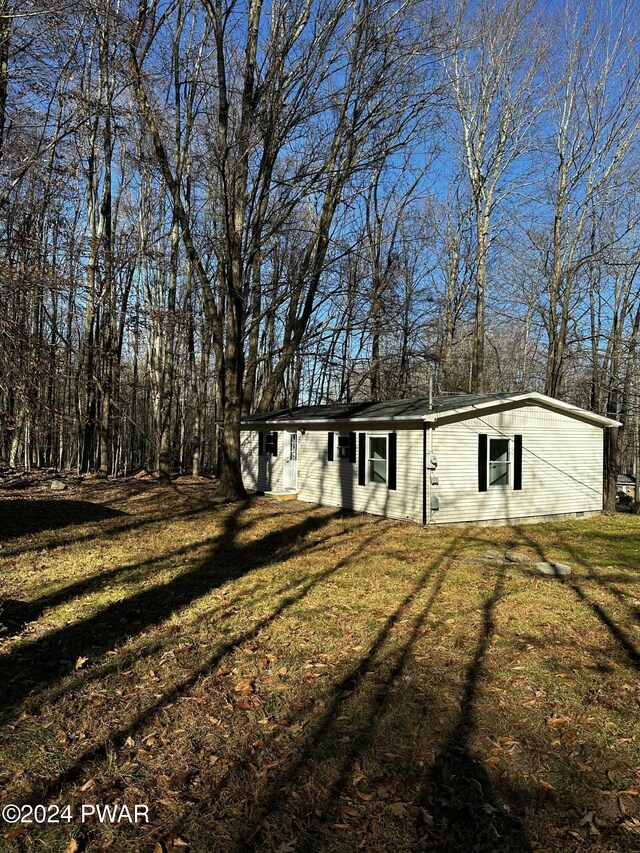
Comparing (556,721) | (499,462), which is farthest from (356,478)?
(556,721)

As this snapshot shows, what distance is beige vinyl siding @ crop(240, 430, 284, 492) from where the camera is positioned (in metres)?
17.4

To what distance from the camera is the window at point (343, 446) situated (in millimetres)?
14552

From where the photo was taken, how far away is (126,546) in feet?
28.6

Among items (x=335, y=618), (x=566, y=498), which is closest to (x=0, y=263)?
(x=335, y=618)

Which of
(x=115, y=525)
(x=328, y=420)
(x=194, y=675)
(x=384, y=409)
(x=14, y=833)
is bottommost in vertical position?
(x=14, y=833)

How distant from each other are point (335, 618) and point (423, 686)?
1.63 m

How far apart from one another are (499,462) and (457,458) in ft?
4.55

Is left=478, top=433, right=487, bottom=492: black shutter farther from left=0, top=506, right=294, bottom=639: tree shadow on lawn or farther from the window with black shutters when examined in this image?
left=0, top=506, right=294, bottom=639: tree shadow on lawn

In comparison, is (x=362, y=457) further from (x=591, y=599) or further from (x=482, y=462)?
(x=591, y=599)

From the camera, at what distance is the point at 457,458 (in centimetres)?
1236

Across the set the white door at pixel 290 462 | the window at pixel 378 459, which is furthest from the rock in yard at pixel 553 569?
the white door at pixel 290 462

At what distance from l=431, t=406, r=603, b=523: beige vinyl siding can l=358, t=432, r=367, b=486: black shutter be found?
221 cm

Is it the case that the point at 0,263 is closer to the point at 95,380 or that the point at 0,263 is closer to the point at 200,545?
the point at 95,380

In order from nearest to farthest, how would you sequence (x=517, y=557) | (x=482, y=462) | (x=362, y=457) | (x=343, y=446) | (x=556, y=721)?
(x=556, y=721) < (x=517, y=557) < (x=482, y=462) < (x=362, y=457) < (x=343, y=446)
